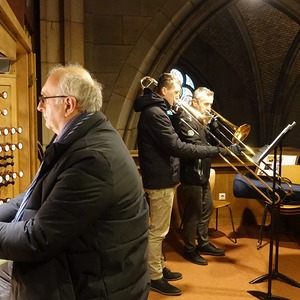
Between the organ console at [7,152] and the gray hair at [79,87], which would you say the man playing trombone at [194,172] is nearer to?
the organ console at [7,152]

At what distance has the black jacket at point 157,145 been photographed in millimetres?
3463

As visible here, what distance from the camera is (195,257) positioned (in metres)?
4.23

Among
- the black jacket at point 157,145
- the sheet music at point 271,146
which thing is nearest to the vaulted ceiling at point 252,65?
the black jacket at point 157,145

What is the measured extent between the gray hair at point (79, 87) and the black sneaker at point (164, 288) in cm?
226

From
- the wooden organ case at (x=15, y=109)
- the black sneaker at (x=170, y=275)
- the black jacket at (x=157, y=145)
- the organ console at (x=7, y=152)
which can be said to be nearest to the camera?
the wooden organ case at (x=15, y=109)

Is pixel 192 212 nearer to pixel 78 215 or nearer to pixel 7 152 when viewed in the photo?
pixel 7 152

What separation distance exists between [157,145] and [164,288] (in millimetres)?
1156

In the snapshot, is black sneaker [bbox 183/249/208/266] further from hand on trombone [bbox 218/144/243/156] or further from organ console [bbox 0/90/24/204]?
organ console [bbox 0/90/24/204]

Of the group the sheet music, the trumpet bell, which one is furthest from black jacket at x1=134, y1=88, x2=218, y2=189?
the trumpet bell

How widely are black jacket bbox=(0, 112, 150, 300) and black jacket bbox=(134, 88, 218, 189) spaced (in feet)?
5.80

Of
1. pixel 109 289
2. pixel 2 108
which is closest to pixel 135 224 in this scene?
pixel 109 289

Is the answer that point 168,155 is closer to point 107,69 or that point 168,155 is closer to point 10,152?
point 10,152

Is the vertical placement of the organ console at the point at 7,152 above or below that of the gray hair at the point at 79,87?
below

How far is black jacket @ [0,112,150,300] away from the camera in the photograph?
1.49 meters
